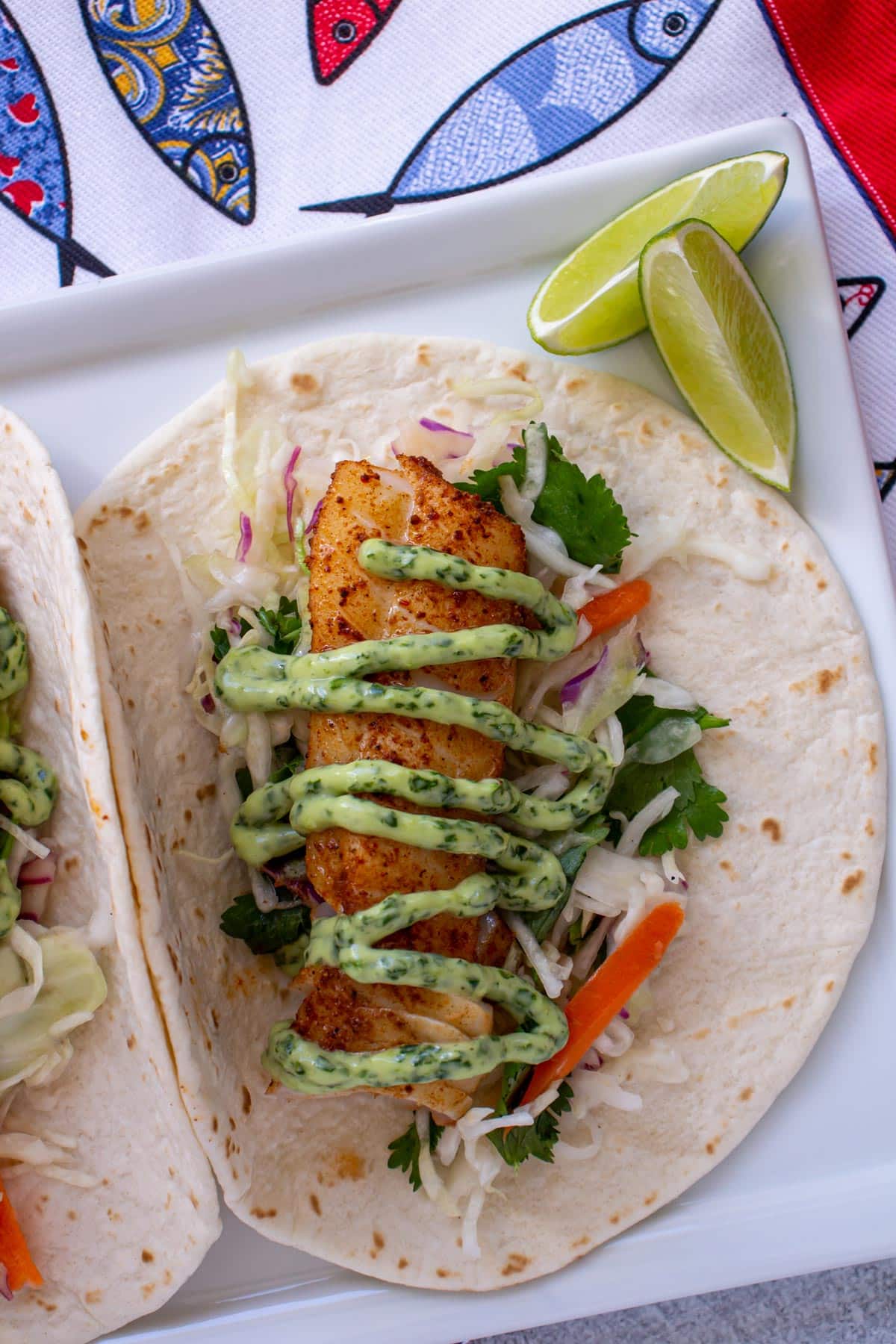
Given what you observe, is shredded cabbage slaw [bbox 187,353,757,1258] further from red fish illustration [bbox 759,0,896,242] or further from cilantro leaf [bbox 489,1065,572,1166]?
red fish illustration [bbox 759,0,896,242]

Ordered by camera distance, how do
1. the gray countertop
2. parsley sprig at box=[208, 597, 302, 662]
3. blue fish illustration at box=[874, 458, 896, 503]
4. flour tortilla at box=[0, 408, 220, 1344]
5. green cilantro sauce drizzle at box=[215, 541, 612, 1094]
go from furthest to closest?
the gray countertop → blue fish illustration at box=[874, 458, 896, 503] → parsley sprig at box=[208, 597, 302, 662] → flour tortilla at box=[0, 408, 220, 1344] → green cilantro sauce drizzle at box=[215, 541, 612, 1094]

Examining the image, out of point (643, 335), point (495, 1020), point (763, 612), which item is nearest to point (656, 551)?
point (763, 612)

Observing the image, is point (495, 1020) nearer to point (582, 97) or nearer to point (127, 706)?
point (127, 706)

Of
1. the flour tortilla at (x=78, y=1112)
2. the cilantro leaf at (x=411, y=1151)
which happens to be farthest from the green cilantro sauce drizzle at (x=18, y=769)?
the cilantro leaf at (x=411, y=1151)

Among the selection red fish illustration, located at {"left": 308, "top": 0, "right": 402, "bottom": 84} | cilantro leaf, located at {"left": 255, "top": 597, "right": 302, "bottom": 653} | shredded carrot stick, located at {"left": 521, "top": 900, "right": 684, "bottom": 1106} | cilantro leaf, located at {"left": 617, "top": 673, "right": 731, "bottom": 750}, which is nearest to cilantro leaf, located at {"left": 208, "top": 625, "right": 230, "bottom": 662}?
cilantro leaf, located at {"left": 255, "top": 597, "right": 302, "bottom": 653}

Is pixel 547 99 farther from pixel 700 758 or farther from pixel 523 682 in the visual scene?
pixel 700 758

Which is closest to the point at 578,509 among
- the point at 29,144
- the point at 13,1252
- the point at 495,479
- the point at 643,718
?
the point at 495,479
